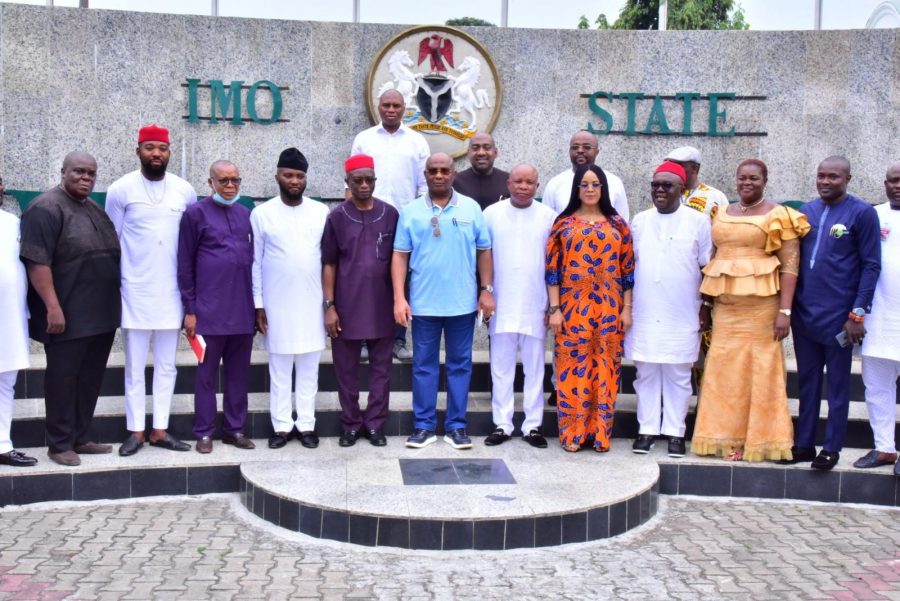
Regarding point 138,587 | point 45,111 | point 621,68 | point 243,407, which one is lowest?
point 138,587

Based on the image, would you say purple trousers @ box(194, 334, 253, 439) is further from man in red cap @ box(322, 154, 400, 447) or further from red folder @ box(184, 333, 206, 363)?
man in red cap @ box(322, 154, 400, 447)

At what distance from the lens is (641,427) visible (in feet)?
20.2

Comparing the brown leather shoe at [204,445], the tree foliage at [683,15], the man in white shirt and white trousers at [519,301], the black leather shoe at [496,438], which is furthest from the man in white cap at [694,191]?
the tree foliage at [683,15]

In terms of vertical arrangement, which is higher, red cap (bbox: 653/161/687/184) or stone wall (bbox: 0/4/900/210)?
stone wall (bbox: 0/4/900/210)

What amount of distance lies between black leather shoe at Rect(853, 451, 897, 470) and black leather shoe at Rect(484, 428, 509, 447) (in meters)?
2.04

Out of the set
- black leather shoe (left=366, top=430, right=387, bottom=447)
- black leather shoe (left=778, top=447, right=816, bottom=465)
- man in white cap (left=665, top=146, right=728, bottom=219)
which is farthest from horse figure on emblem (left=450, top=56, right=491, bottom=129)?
black leather shoe (left=778, top=447, right=816, bottom=465)

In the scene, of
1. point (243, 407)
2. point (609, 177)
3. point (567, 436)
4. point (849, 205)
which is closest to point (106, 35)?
point (243, 407)

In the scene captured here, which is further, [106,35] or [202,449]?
[106,35]

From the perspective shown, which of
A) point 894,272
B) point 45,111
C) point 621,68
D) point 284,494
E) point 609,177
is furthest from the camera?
point 621,68

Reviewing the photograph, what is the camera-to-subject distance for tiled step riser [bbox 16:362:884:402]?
265 inches

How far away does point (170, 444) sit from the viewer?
5.90 m

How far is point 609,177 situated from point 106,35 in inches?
159

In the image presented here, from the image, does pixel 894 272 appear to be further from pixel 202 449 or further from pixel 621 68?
pixel 202 449

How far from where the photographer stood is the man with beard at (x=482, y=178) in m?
6.68
